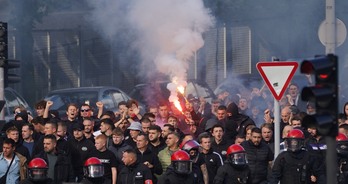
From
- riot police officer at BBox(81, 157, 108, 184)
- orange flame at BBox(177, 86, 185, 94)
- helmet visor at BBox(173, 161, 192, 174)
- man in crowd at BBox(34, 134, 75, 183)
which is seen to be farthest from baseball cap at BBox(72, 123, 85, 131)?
orange flame at BBox(177, 86, 185, 94)

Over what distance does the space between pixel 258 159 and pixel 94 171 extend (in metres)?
2.70

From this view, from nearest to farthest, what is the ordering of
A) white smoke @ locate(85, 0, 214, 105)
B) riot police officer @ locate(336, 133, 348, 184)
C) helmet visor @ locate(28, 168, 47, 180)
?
helmet visor @ locate(28, 168, 47, 180) < riot police officer @ locate(336, 133, 348, 184) < white smoke @ locate(85, 0, 214, 105)

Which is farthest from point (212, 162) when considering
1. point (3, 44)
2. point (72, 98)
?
point (72, 98)

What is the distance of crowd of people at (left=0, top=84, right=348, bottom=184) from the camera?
57.9 feet

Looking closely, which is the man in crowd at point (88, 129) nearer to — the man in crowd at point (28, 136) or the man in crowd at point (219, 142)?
the man in crowd at point (28, 136)

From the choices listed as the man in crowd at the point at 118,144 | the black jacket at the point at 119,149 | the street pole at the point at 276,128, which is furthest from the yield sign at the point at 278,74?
the man in crowd at the point at 118,144

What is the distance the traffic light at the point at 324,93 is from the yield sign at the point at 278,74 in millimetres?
5441

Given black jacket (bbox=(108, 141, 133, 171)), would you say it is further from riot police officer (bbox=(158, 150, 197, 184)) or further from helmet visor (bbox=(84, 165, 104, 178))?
riot police officer (bbox=(158, 150, 197, 184))

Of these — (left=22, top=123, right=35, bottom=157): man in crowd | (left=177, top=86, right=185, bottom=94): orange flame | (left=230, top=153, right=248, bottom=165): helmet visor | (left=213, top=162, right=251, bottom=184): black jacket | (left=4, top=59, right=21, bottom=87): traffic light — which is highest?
(left=4, top=59, right=21, bottom=87): traffic light

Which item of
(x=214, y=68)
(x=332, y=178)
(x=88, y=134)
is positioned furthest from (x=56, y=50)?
(x=332, y=178)

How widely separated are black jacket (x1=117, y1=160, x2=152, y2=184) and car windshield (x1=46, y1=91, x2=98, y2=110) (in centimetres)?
934

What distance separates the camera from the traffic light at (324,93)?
12.5m

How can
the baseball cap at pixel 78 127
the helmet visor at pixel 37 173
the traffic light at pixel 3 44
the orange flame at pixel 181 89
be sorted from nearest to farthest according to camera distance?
the helmet visor at pixel 37 173 < the baseball cap at pixel 78 127 < the traffic light at pixel 3 44 < the orange flame at pixel 181 89

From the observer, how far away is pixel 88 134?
1988 cm
